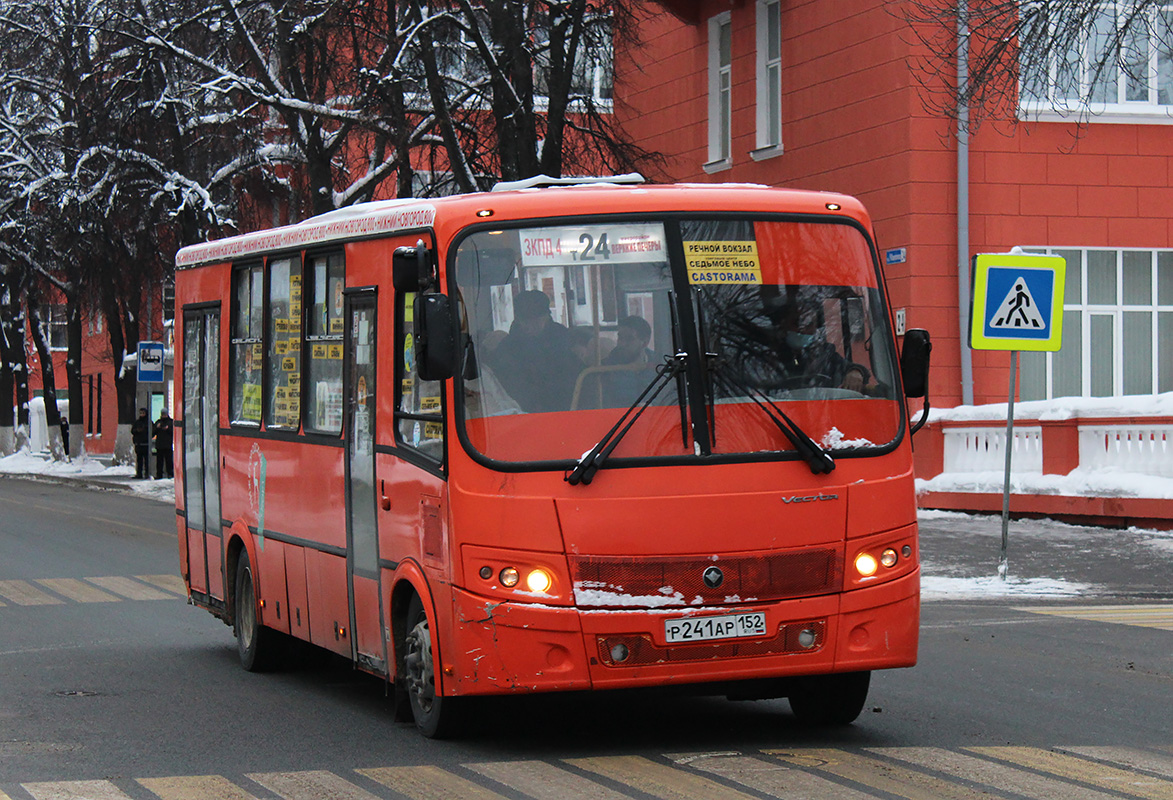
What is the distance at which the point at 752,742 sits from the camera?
27.8 feet

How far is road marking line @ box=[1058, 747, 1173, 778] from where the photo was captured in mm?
7836

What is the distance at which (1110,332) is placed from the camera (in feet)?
88.1

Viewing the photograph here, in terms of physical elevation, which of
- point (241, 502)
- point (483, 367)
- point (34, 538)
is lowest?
point (34, 538)

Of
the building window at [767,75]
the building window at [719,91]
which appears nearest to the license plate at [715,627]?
the building window at [767,75]

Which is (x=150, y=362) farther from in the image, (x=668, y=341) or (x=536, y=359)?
(x=668, y=341)

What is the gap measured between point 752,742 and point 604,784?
1.27 metres

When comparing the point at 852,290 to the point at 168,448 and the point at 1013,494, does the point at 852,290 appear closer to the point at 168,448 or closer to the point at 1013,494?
the point at 1013,494

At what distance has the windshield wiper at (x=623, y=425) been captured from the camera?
26.1 ft


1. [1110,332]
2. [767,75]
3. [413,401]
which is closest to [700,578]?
[413,401]

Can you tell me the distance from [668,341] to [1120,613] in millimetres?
7676

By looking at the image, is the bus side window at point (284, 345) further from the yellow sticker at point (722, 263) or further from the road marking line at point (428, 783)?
the road marking line at point (428, 783)

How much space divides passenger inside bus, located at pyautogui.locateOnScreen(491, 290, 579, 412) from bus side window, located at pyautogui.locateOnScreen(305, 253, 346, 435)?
1912 mm

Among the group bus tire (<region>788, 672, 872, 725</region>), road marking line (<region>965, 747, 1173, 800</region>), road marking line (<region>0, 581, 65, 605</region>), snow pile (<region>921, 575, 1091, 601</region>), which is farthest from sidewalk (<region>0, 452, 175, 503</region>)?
road marking line (<region>965, 747, 1173, 800</region>)

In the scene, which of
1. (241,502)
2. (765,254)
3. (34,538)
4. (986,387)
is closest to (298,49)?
(34,538)
